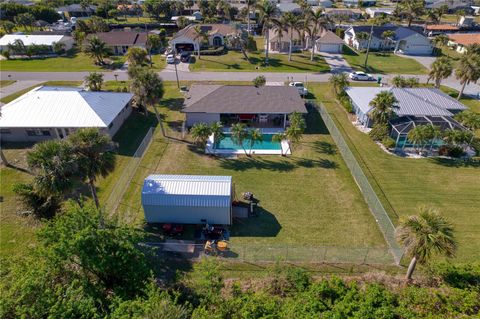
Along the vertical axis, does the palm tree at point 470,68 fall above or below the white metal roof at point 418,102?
above

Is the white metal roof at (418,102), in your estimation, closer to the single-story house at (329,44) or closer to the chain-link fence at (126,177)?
the chain-link fence at (126,177)

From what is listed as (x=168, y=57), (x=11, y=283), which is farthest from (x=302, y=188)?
(x=168, y=57)

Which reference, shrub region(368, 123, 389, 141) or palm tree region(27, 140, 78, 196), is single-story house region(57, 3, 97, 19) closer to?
palm tree region(27, 140, 78, 196)

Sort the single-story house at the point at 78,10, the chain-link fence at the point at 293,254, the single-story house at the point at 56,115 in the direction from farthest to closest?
the single-story house at the point at 78,10 → the single-story house at the point at 56,115 → the chain-link fence at the point at 293,254

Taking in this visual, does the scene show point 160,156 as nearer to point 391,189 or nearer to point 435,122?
point 391,189

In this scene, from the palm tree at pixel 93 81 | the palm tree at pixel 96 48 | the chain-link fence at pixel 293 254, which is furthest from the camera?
the palm tree at pixel 96 48

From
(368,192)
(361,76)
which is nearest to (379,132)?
(368,192)

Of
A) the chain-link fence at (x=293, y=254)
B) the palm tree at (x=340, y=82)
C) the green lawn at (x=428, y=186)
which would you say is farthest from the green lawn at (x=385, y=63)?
the chain-link fence at (x=293, y=254)
